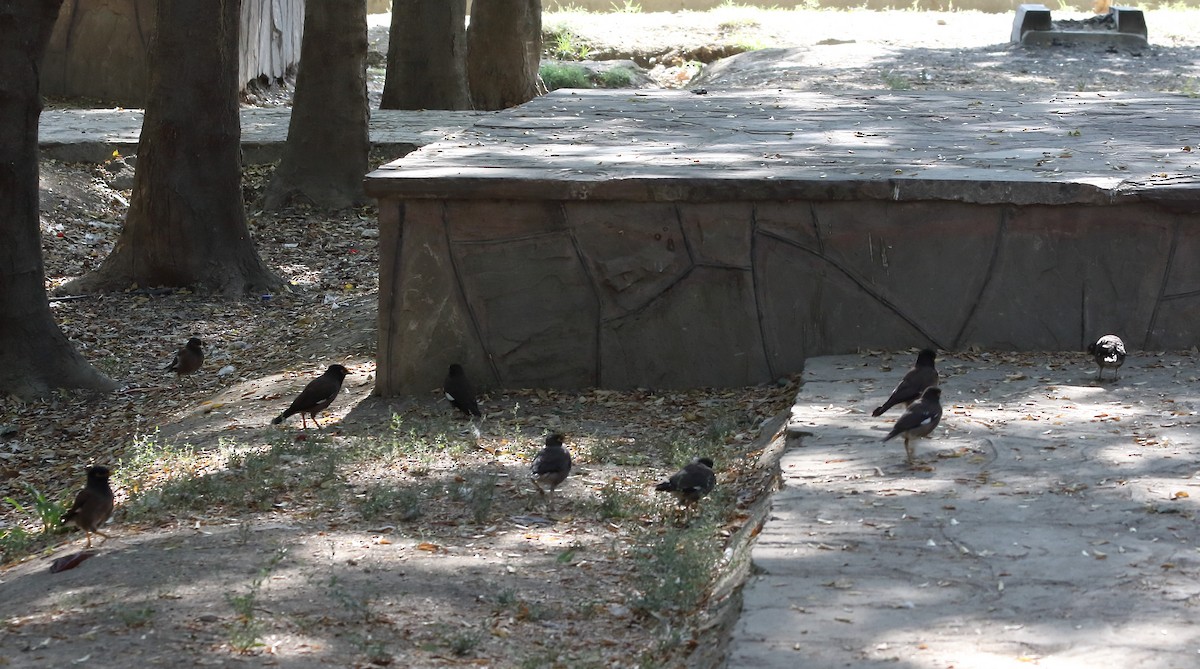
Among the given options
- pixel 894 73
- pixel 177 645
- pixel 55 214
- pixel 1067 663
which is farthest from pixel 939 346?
pixel 894 73

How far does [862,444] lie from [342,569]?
216 centimetres

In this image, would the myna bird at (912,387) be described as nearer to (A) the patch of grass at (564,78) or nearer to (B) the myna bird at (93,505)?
(B) the myna bird at (93,505)

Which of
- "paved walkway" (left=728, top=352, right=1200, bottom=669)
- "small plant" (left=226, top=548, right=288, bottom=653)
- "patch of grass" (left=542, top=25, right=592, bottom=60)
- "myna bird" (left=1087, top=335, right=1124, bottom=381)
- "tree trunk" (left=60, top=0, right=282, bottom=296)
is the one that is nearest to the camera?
"paved walkway" (left=728, top=352, right=1200, bottom=669)

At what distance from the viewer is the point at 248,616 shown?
4.05 metres

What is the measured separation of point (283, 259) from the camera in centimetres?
1129

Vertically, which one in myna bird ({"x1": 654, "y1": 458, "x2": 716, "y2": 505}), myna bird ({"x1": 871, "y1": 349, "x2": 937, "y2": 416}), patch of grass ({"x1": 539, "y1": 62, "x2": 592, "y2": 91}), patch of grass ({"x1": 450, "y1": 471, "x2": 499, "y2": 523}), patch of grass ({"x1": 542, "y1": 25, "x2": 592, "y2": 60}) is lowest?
patch of grass ({"x1": 450, "y1": 471, "x2": 499, "y2": 523})

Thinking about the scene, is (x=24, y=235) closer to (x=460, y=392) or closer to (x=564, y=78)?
(x=460, y=392)

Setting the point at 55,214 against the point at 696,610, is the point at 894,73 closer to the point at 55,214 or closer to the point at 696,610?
the point at 55,214

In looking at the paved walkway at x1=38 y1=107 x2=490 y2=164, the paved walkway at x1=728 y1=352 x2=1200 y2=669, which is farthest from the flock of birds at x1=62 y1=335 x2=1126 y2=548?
the paved walkway at x1=38 y1=107 x2=490 y2=164

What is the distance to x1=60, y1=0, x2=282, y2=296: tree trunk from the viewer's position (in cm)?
977

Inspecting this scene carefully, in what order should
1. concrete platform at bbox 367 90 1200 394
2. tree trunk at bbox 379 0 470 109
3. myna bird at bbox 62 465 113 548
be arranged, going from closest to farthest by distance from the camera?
myna bird at bbox 62 465 113 548, concrete platform at bbox 367 90 1200 394, tree trunk at bbox 379 0 470 109

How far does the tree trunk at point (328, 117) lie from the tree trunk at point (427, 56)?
403 centimetres

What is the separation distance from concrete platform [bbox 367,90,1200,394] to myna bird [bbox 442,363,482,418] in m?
0.41

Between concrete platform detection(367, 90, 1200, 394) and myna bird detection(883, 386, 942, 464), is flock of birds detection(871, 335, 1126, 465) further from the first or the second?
concrete platform detection(367, 90, 1200, 394)
